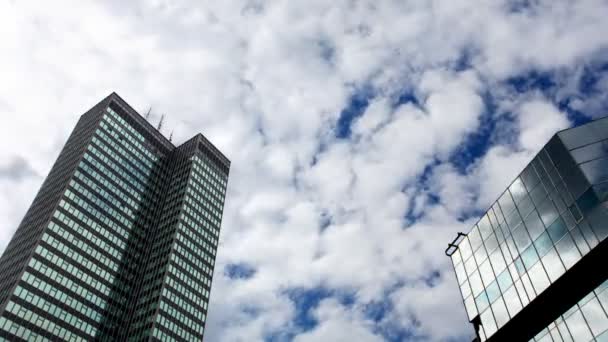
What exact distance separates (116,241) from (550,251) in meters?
125

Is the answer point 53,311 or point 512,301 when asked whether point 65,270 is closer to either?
point 53,311

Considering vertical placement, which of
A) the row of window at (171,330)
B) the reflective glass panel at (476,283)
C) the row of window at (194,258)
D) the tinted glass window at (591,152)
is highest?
the row of window at (194,258)

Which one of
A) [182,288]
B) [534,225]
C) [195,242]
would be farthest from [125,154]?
[534,225]

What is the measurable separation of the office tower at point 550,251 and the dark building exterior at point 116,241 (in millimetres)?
→ 99226

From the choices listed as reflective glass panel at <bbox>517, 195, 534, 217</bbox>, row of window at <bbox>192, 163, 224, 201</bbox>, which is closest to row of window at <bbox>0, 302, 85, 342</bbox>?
row of window at <bbox>192, 163, 224, 201</bbox>

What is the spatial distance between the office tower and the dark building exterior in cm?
9923

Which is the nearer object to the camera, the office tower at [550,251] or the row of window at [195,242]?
the office tower at [550,251]

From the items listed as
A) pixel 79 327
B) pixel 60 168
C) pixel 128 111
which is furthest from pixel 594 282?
pixel 128 111

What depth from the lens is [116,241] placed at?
462 feet

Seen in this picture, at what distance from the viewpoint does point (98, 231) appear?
136 m

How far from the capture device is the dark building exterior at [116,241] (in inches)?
4572

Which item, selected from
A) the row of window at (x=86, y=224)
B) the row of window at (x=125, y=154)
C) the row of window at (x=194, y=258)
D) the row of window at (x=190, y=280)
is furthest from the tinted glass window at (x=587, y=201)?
the row of window at (x=125, y=154)

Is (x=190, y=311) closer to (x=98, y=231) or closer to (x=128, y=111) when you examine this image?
(x=98, y=231)

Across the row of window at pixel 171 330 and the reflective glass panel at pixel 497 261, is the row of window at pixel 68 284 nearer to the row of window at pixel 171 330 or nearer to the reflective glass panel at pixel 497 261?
the row of window at pixel 171 330
